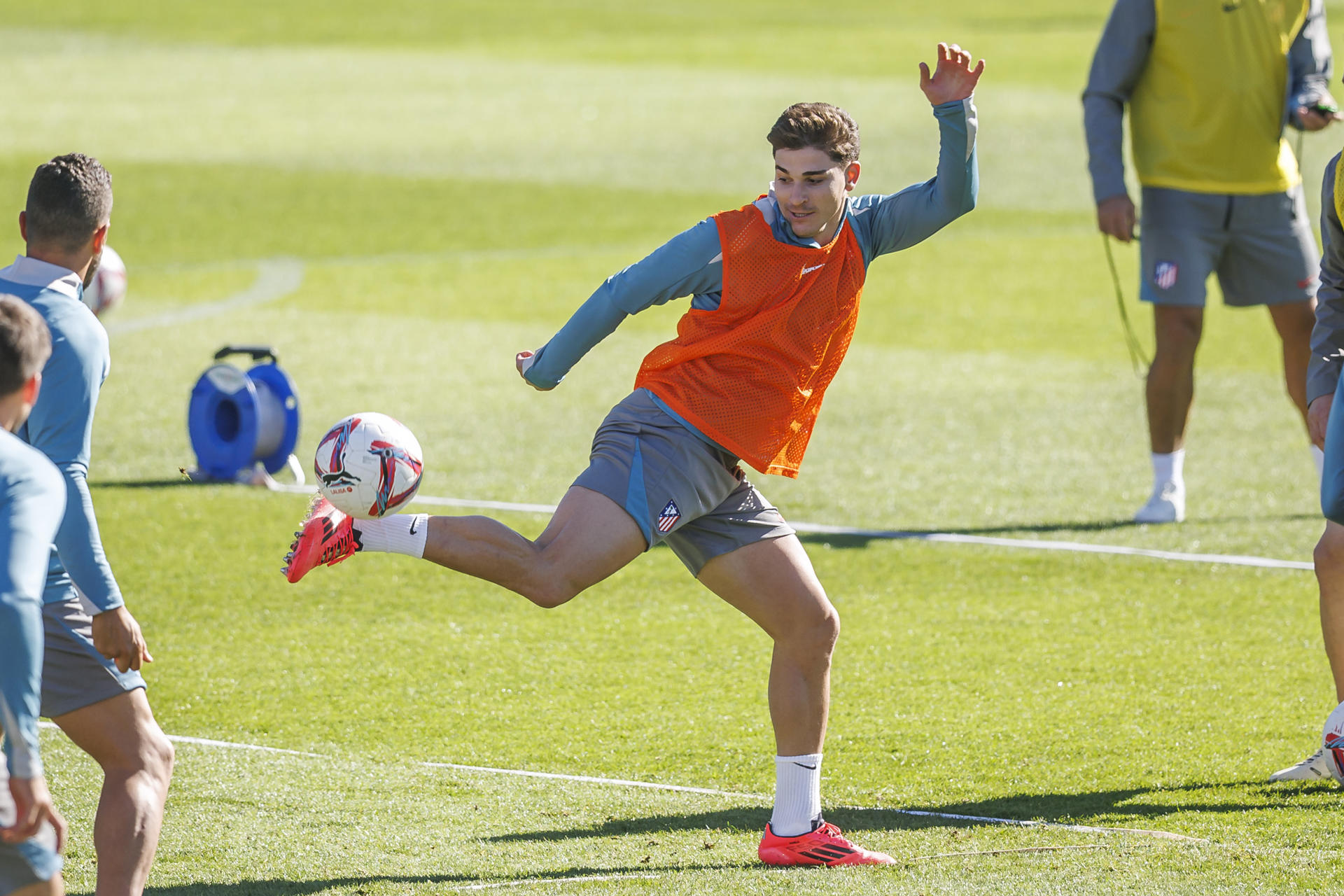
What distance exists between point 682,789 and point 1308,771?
1.97 metres

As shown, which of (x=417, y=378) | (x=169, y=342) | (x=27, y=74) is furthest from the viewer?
(x=27, y=74)

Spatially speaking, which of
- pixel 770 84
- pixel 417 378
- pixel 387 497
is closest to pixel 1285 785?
pixel 387 497

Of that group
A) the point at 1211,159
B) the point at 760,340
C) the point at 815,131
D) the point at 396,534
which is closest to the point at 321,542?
the point at 396,534

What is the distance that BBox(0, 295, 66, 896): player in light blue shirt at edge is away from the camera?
3316 millimetres

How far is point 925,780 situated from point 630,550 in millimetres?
1453

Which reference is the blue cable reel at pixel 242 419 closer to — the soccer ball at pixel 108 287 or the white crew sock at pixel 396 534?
the soccer ball at pixel 108 287

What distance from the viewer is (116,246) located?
19.5 meters

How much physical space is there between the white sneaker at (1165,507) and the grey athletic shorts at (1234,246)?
0.96m

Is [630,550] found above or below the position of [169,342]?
above

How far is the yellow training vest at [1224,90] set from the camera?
29.9ft

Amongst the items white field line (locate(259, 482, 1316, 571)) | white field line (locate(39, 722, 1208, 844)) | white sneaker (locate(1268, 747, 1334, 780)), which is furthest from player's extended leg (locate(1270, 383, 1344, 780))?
white field line (locate(259, 482, 1316, 571))

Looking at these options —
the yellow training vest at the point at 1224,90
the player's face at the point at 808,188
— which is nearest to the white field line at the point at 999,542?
the yellow training vest at the point at 1224,90

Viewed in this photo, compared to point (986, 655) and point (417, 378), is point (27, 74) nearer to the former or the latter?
point (417, 378)

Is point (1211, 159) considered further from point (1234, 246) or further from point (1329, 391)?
point (1329, 391)
